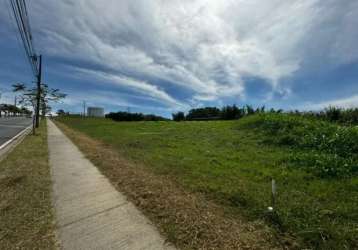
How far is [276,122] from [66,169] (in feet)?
28.2

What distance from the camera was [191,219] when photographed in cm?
307

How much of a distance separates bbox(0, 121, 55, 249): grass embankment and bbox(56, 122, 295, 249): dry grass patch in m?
1.19

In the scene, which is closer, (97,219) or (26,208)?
(97,219)

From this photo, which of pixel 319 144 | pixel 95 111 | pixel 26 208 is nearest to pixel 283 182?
pixel 319 144

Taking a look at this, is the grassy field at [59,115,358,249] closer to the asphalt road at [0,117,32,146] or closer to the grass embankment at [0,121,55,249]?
the grass embankment at [0,121,55,249]

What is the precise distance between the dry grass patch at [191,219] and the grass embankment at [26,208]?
3.90 feet

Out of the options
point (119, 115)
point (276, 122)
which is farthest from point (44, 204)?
point (119, 115)

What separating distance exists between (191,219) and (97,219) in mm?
1208

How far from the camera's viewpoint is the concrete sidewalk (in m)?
2.62

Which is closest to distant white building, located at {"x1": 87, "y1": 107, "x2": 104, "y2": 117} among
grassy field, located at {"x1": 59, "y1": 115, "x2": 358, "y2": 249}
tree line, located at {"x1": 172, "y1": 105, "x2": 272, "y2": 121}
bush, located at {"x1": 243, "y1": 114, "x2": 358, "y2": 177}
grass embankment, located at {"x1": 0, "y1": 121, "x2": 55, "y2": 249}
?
tree line, located at {"x1": 172, "y1": 105, "x2": 272, "y2": 121}

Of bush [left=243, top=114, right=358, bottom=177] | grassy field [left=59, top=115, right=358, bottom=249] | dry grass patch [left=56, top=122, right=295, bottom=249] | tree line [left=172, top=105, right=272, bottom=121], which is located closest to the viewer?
dry grass patch [left=56, top=122, right=295, bottom=249]

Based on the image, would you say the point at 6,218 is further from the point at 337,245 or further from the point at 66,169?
the point at 337,245

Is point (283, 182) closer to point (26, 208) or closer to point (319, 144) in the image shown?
point (319, 144)

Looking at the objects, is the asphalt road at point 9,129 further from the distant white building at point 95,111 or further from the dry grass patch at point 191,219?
the distant white building at point 95,111
